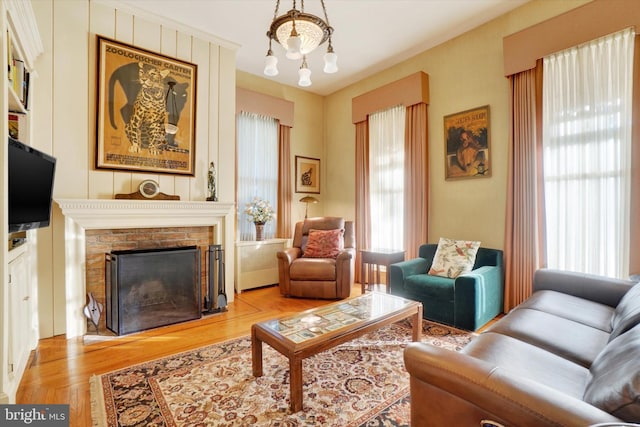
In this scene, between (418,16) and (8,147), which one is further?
(418,16)

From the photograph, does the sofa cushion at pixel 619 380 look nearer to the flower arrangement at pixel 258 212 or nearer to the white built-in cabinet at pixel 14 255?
the white built-in cabinet at pixel 14 255

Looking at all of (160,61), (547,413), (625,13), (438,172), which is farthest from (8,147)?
(625,13)

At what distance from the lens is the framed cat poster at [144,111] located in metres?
3.03

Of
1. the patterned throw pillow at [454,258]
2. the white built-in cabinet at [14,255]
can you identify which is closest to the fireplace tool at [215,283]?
the white built-in cabinet at [14,255]

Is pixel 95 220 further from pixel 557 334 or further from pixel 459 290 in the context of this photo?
pixel 557 334

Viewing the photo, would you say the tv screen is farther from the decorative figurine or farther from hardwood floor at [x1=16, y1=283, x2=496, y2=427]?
the decorative figurine

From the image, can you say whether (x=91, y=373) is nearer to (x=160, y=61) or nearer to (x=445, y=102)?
(x=160, y=61)

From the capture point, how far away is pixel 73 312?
Result: 2.80 m

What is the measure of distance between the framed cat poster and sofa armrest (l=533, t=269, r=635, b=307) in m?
3.66

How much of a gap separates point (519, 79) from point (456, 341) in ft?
A: 8.76

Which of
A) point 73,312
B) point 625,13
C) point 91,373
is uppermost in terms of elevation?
point 625,13

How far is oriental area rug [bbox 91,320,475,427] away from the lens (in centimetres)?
169

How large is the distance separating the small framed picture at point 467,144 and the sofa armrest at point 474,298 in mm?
1225

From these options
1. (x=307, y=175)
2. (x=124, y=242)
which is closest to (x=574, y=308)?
(x=124, y=242)
